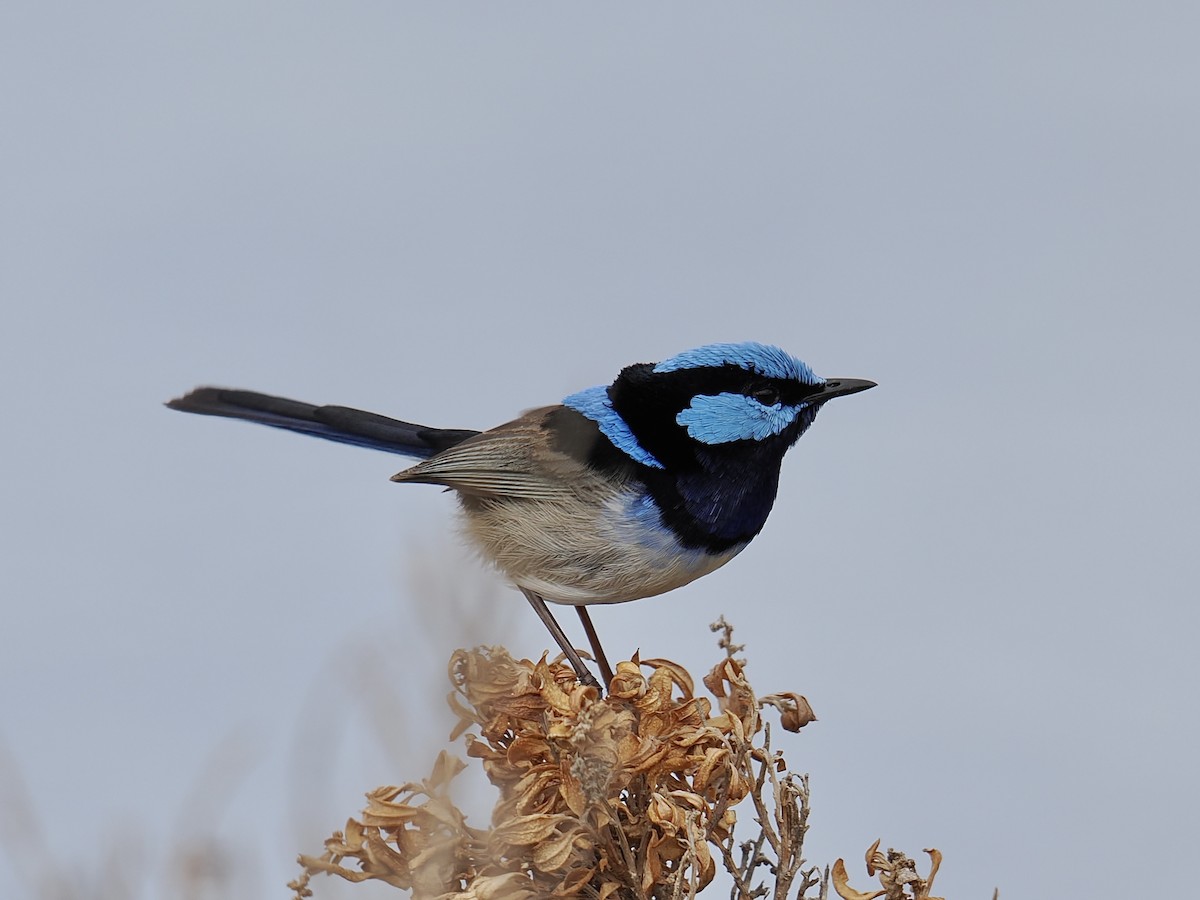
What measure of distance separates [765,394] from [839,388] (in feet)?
0.70

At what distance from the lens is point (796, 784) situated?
98.6 inches

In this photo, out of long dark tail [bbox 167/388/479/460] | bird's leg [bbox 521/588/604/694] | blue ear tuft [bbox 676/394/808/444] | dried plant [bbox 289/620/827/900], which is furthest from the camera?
long dark tail [bbox 167/388/479/460]

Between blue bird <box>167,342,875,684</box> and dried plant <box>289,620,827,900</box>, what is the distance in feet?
3.08

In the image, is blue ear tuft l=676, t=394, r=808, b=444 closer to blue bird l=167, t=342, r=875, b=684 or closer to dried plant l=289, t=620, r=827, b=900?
blue bird l=167, t=342, r=875, b=684

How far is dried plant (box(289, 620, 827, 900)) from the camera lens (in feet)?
8.04

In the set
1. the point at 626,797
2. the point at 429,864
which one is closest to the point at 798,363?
the point at 626,797

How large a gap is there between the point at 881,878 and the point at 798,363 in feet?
5.48

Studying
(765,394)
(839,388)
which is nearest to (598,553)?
(765,394)

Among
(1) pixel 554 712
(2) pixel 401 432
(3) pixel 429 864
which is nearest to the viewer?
(3) pixel 429 864

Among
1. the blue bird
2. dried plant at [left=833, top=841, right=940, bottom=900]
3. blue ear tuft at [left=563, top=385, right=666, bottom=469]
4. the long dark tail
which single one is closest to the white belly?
the blue bird

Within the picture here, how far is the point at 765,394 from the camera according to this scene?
3852mm

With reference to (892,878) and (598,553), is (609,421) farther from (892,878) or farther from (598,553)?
(892,878)

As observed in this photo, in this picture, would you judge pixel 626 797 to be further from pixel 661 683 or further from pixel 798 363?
pixel 798 363

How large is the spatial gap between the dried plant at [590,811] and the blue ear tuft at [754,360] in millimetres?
1324
